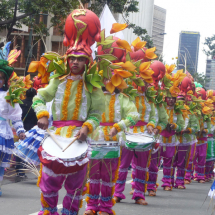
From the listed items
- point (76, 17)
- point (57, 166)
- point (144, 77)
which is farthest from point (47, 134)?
point (144, 77)

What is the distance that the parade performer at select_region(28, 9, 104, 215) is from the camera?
475 centimetres

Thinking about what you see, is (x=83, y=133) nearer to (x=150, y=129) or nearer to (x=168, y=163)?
(x=150, y=129)

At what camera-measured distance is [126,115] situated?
649 centimetres

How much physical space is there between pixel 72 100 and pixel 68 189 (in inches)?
36.0

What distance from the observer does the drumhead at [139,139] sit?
7.22 meters

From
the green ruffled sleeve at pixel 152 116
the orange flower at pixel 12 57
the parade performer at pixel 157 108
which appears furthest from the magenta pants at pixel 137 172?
the orange flower at pixel 12 57

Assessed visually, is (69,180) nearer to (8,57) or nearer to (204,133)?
(8,57)

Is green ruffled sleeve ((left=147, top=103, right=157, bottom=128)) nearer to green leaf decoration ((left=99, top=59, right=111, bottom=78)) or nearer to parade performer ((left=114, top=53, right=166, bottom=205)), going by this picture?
parade performer ((left=114, top=53, right=166, bottom=205))

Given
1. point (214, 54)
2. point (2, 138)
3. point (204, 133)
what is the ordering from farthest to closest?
1. point (214, 54)
2. point (204, 133)
3. point (2, 138)

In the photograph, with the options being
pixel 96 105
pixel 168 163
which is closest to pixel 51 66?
pixel 96 105

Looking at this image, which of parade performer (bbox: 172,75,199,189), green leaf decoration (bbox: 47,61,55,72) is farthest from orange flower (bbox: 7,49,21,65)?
parade performer (bbox: 172,75,199,189)

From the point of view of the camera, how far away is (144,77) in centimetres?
678

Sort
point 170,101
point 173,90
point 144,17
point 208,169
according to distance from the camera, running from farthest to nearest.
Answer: point 208,169, point 170,101, point 173,90, point 144,17

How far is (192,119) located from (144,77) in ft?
17.2
